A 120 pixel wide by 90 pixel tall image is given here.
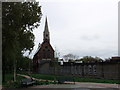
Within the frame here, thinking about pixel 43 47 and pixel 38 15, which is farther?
pixel 43 47

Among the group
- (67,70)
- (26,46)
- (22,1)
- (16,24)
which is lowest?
(67,70)

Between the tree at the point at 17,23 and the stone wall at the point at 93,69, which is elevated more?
the tree at the point at 17,23

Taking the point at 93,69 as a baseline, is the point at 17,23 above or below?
above

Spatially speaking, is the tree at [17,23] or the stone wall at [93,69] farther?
the stone wall at [93,69]

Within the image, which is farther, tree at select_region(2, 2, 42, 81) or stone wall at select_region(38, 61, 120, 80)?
stone wall at select_region(38, 61, 120, 80)

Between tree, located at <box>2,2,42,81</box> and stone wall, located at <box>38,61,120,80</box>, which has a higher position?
tree, located at <box>2,2,42,81</box>

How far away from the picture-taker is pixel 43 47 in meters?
91.5

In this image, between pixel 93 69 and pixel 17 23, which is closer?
pixel 17 23

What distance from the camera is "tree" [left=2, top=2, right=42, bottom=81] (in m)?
20.7

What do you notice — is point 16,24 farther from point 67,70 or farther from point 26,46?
point 67,70

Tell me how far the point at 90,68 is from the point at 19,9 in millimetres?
28755

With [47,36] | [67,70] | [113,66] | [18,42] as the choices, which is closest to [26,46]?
[18,42]

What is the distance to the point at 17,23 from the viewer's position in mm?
21453

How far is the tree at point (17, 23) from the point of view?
20.7 metres
